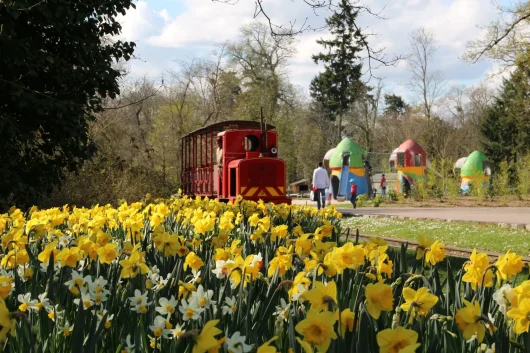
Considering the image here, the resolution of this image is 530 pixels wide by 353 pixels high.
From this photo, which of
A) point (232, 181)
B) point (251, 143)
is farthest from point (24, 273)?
point (251, 143)

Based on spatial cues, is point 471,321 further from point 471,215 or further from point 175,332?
point 471,215

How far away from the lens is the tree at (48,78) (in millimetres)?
9331

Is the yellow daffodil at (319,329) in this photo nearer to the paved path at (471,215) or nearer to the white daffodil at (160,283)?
the white daffodil at (160,283)

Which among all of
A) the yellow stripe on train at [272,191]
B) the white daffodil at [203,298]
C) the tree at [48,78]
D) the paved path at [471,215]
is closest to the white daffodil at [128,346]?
the white daffodil at [203,298]

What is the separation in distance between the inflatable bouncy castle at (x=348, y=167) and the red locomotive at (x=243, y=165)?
1743 centimetres

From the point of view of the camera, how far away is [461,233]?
12.9 m

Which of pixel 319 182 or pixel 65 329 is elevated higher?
pixel 319 182

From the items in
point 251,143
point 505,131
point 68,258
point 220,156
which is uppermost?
point 505,131

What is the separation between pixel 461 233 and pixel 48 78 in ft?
26.7

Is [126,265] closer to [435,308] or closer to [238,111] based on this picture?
[435,308]

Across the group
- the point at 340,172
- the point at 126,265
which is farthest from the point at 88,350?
the point at 340,172

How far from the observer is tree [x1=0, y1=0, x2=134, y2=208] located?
367 inches

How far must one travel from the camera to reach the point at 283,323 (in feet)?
7.92

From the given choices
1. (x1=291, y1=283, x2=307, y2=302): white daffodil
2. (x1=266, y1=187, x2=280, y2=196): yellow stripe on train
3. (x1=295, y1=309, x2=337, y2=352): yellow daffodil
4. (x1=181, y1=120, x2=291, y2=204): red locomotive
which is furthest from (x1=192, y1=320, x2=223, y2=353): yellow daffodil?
(x1=266, y1=187, x2=280, y2=196): yellow stripe on train
